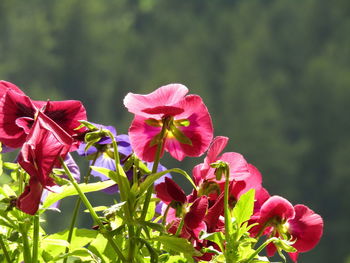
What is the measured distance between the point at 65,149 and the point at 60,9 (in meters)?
18.7

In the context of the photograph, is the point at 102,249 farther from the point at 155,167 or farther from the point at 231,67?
the point at 231,67

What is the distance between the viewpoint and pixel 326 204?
15141 mm

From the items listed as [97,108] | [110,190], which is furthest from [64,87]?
[110,190]

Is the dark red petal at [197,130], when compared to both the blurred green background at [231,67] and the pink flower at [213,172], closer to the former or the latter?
the pink flower at [213,172]

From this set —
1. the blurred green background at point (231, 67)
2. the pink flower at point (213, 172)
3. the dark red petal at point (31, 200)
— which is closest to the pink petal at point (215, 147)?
the pink flower at point (213, 172)

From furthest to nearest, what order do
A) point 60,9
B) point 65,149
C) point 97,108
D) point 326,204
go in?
point 60,9 < point 97,108 < point 326,204 < point 65,149

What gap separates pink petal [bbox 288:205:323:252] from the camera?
445mm

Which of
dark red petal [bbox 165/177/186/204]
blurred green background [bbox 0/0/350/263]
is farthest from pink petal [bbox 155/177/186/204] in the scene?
blurred green background [bbox 0/0/350/263]

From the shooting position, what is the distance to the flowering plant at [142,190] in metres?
0.35

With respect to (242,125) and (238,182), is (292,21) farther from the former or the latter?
(238,182)

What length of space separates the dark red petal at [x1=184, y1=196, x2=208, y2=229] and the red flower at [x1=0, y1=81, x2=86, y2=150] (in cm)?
7

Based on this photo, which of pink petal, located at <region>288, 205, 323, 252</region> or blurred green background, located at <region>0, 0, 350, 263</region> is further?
blurred green background, located at <region>0, 0, 350, 263</region>

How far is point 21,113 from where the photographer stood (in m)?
0.37

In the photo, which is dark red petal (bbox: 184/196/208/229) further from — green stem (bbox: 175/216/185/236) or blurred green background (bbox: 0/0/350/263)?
blurred green background (bbox: 0/0/350/263)
